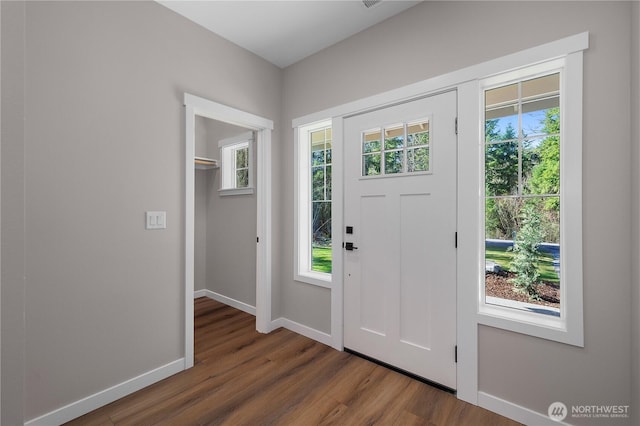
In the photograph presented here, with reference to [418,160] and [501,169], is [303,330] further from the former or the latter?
[501,169]

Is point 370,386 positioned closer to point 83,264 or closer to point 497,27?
point 83,264

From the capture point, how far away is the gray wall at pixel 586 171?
4.69 ft

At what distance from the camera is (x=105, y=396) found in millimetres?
1833

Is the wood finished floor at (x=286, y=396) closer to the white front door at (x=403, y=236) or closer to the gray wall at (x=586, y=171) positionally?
the white front door at (x=403, y=236)

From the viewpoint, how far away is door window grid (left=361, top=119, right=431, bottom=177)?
2123 mm

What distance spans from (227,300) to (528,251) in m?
3.31

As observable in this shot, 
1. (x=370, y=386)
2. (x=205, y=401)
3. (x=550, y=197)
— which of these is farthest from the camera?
(x=370, y=386)

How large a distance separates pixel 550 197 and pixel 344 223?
1460 mm

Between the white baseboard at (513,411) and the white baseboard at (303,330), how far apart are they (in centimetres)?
126

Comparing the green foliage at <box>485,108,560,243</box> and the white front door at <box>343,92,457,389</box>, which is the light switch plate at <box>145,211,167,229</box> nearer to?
the white front door at <box>343,92,457,389</box>

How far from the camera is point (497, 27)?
179 cm

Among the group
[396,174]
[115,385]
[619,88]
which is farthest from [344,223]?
[115,385]

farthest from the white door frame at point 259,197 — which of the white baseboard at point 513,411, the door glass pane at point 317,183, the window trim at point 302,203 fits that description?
the white baseboard at point 513,411

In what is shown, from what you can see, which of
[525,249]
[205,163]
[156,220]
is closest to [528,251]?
[525,249]
